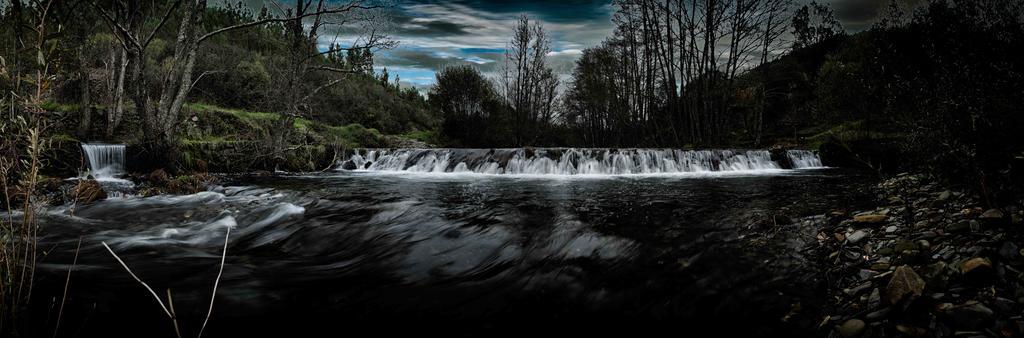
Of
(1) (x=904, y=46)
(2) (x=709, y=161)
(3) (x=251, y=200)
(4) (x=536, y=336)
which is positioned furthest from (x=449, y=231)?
(2) (x=709, y=161)

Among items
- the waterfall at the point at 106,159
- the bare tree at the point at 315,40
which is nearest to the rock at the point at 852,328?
the bare tree at the point at 315,40

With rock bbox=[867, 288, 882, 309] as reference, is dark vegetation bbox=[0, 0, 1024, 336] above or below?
above

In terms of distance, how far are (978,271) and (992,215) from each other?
0.84 m

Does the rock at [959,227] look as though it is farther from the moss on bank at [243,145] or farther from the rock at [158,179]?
the moss on bank at [243,145]

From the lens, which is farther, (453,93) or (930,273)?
(453,93)

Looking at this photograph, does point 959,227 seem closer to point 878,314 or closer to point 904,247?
point 904,247

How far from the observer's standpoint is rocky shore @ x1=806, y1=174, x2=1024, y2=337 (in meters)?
1.77

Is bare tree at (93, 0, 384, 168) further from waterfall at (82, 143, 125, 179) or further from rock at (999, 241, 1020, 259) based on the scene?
rock at (999, 241, 1020, 259)

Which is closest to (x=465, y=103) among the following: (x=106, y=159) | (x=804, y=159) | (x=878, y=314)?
(x=804, y=159)

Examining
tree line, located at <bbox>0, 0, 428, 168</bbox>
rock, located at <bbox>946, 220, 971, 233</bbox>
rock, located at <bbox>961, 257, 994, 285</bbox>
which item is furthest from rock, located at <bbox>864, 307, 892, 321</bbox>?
tree line, located at <bbox>0, 0, 428, 168</bbox>

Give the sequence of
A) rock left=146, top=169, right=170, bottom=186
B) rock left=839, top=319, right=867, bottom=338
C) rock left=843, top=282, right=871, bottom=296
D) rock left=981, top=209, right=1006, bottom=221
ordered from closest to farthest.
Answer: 1. rock left=839, top=319, right=867, bottom=338
2. rock left=843, top=282, right=871, bottom=296
3. rock left=981, top=209, right=1006, bottom=221
4. rock left=146, top=169, right=170, bottom=186

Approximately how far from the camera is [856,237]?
299 centimetres

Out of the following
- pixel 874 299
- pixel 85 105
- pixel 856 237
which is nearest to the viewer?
pixel 874 299

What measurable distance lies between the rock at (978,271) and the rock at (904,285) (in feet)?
0.60
